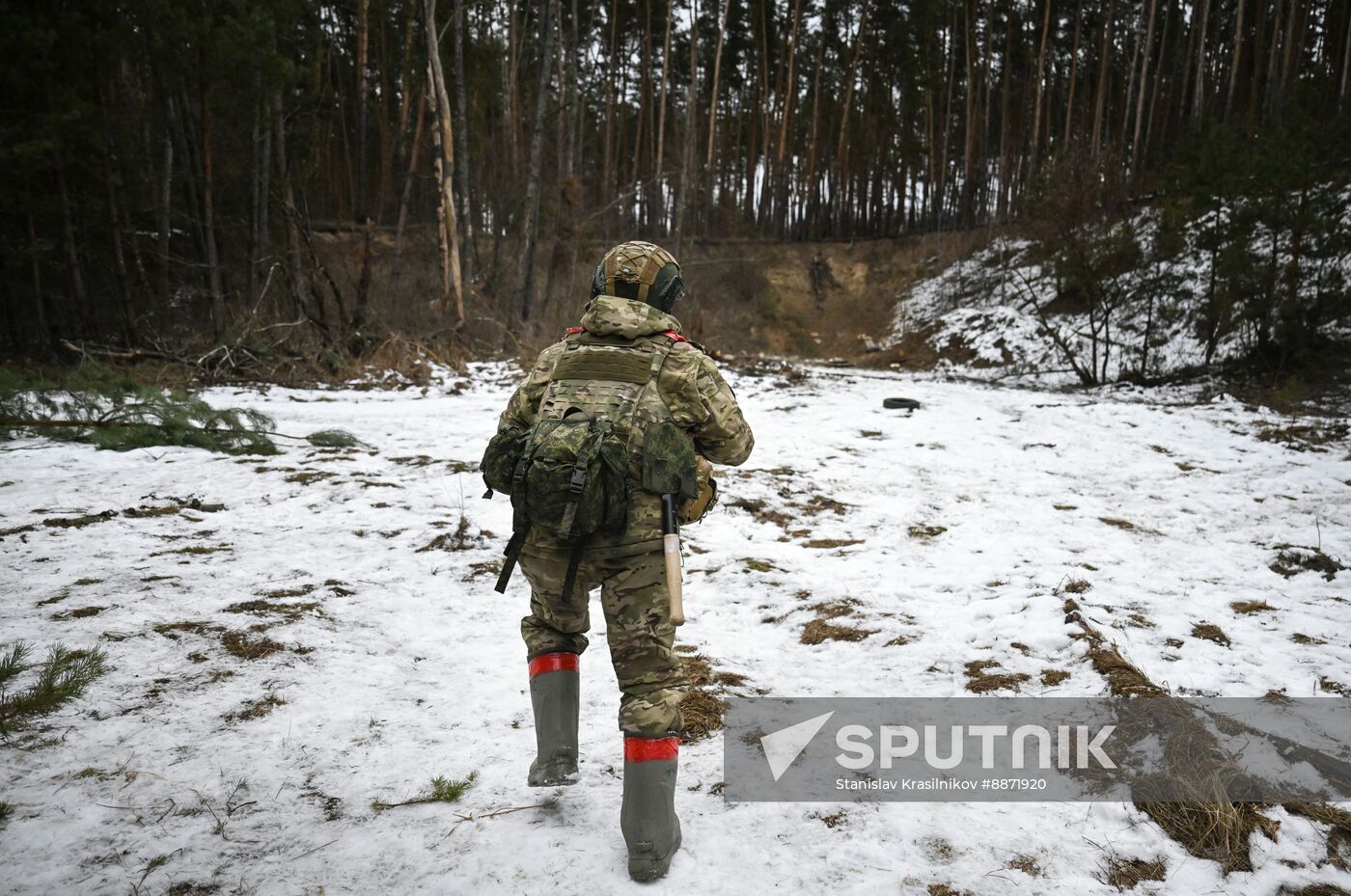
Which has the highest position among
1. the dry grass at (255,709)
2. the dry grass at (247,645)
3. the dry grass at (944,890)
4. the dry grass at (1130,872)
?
the dry grass at (247,645)

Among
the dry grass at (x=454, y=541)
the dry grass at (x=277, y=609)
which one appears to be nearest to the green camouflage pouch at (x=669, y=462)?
the dry grass at (x=277, y=609)

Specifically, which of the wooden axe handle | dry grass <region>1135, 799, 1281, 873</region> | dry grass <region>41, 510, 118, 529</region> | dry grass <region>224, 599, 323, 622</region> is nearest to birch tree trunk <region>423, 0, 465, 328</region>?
dry grass <region>41, 510, 118, 529</region>

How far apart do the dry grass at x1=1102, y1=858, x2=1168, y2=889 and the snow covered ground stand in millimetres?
34

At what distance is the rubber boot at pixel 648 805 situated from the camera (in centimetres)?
204

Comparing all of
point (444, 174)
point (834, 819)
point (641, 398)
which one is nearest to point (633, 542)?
point (641, 398)

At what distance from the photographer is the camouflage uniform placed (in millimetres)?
2133

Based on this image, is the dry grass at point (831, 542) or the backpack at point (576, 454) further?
the dry grass at point (831, 542)

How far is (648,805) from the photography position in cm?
204

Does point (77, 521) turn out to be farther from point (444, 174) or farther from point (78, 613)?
point (444, 174)

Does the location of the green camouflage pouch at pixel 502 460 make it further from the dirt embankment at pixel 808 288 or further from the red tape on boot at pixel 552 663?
the dirt embankment at pixel 808 288

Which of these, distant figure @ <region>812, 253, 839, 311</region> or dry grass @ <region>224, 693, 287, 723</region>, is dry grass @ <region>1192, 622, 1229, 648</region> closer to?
dry grass @ <region>224, 693, 287, 723</region>

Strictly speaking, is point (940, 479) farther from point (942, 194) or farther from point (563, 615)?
point (942, 194)

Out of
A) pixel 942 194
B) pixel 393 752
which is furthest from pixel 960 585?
pixel 942 194

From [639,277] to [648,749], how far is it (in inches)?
57.0
